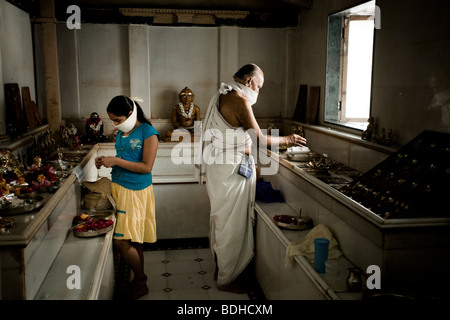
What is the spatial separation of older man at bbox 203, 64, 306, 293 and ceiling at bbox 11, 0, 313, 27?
2.70 metres

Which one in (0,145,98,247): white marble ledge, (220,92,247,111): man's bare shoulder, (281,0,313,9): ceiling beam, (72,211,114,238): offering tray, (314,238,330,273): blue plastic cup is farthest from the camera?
(281,0,313,9): ceiling beam

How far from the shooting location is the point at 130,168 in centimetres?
396

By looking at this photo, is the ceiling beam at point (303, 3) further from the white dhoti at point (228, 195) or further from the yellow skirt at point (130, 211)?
the yellow skirt at point (130, 211)

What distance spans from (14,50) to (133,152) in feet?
8.30

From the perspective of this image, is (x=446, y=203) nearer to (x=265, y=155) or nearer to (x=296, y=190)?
(x=296, y=190)

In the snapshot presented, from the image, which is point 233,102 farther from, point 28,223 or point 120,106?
point 28,223

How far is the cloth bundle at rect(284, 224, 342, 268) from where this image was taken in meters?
3.39

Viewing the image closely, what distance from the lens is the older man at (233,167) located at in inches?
174

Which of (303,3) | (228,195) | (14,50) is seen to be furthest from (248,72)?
(14,50)

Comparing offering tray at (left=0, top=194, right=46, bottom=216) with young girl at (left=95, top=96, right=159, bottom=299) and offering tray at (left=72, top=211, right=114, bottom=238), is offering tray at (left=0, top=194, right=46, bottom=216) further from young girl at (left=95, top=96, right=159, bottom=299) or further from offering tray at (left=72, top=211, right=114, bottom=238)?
young girl at (left=95, top=96, right=159, bottom=299)

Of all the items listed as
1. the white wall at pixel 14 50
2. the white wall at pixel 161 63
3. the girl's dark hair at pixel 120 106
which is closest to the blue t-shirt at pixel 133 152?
the girl's dark hair at pixel 120 106

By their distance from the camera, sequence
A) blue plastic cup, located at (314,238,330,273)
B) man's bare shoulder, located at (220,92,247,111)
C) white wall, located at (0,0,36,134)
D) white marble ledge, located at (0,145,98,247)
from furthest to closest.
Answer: white wall, located at (0,0,36,134) → man's bare shoulder, located at (220,92,247,111) → blue plastic cup, located at (314,238,330,273) → white marble ledge, located at (0,145,98,247)

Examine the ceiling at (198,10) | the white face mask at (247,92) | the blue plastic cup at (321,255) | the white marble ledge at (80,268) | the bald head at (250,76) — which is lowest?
the white marble ledge at (80,268)

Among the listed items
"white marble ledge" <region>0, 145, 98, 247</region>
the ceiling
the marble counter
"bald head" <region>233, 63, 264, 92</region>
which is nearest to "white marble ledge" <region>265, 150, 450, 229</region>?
the marble counter
